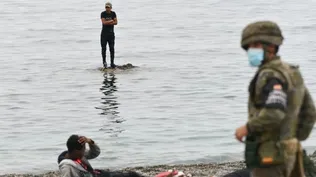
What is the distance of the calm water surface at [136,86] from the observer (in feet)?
55.4

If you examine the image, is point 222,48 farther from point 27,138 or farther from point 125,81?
point 27,138

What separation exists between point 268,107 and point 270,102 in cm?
4

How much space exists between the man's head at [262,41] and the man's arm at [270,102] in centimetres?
10

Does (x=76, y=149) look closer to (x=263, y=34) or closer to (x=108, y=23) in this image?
(x=263, y=34)

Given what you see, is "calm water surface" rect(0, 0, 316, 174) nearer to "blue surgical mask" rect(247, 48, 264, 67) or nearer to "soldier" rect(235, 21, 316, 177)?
"soldier" rect(235, 21, 316, 177)

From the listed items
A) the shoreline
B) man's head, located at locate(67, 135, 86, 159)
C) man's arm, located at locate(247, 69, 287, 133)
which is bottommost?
the shoreline

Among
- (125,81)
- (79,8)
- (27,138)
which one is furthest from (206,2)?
(27,138)

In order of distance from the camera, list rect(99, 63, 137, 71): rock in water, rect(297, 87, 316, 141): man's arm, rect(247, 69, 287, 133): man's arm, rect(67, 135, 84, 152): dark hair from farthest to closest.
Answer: rect(99, 63, 137, 71): rock in water
rect(67, 135, 84, 152): dark hair
rect(297, 87, 316, 141): man's arm
rect(247, 69, 287, 133): man's arm

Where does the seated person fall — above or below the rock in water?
above

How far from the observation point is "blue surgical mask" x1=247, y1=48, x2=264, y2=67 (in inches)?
259

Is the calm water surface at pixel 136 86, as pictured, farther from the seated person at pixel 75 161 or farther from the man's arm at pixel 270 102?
the man's arm at pixel 270 102

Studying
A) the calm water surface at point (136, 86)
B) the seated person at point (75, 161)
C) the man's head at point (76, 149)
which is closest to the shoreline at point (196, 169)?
the calm water surface at point (136, 86)

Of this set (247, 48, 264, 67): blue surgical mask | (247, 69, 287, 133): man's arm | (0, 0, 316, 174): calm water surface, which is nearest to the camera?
(247, 69, 287, 133): man's arm

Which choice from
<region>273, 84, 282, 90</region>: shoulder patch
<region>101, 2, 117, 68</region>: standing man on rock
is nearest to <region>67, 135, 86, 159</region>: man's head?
<region>273, 84, 282, 90</region>: shoulder patch
